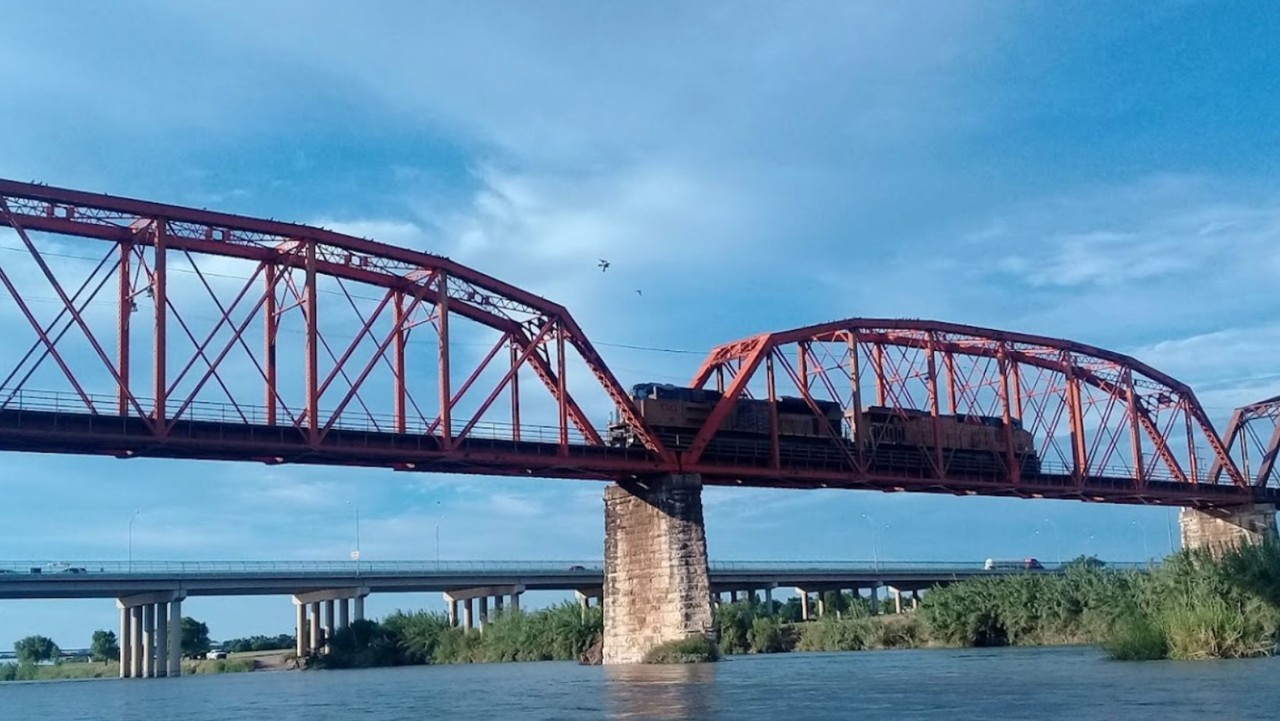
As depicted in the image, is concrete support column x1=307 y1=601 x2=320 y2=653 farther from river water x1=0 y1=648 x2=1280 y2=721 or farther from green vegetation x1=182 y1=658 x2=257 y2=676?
river water x1=0 y1=648 x2=1280 y2=721

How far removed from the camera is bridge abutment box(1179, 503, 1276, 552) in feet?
397

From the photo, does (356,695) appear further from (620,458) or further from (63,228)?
(63,228)

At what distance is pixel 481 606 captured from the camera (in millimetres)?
144250

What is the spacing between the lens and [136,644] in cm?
12638

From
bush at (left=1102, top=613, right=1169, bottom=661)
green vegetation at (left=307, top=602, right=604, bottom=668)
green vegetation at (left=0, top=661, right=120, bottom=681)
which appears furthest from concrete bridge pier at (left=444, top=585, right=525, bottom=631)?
bush at (left=1102, top=613, right=1169, bottom=661)

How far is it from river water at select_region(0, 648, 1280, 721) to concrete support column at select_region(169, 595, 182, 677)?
44278mm

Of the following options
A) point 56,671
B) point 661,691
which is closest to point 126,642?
point 56,671

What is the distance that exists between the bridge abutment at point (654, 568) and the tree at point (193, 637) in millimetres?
118542

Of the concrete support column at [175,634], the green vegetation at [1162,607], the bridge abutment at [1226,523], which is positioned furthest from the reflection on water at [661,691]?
the bridge abutment at [1226,523]

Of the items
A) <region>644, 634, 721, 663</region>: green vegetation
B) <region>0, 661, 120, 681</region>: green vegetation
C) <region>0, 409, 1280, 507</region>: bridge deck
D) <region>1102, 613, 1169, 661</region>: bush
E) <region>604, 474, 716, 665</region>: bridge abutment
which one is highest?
<region>0, 409, 1280, 507</region>: bridge deck

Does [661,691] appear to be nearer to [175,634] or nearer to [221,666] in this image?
[175,634]

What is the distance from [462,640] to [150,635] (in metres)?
28.7

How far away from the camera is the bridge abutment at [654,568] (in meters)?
74.6

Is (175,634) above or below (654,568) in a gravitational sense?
below
